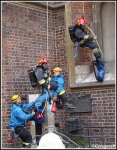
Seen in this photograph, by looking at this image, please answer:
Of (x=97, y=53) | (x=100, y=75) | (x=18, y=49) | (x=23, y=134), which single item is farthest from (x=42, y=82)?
(x=97, y=53)

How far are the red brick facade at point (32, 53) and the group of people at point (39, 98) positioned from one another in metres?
0.57

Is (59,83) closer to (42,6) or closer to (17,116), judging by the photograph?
(17,116)

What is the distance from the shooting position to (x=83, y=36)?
9.65 metres

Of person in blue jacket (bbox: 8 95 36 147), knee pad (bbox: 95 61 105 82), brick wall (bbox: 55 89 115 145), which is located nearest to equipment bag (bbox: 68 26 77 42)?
knee pad (bbox: 95 61 105 82)

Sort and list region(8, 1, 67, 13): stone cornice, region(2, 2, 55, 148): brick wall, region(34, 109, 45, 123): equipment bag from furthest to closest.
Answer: region(8, 1, 67, 13): stone cornice, region(2, 2, 55, 148): brick wall, region(34, 109, 45, 123): equipment bag

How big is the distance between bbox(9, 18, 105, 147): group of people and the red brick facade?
54cm

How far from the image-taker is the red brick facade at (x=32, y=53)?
9.55 m

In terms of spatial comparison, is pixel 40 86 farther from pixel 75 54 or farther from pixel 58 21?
pixel 58 21

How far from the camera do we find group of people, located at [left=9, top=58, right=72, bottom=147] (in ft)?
28.9

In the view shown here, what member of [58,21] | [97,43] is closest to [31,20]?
[58,21]

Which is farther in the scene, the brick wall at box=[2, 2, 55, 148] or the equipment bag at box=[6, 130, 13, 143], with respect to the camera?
the brick wall at box=[2, 2, 55, 148]

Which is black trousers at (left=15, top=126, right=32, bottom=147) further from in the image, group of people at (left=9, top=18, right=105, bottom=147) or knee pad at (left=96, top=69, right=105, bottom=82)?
knee pad at (left=96, top=69, right=105, bottom=82)

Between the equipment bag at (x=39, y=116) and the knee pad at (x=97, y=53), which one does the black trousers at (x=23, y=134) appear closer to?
the equipment bag at (x=39, y=116)

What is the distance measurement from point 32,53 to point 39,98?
1491mm
